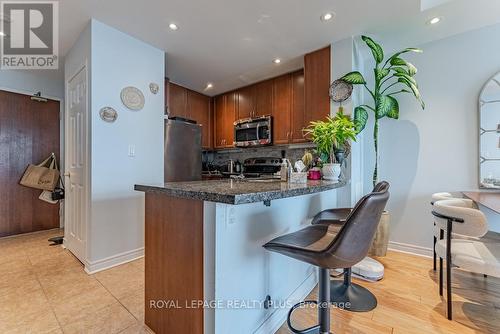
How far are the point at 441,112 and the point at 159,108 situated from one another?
10.9 ft

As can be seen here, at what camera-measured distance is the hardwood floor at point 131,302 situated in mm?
1442

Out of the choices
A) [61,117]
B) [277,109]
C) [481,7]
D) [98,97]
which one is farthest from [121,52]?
[481,7]

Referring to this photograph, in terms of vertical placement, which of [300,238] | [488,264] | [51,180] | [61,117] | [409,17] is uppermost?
[409,17]

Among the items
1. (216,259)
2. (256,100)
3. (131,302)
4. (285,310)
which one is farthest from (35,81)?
(285,310)

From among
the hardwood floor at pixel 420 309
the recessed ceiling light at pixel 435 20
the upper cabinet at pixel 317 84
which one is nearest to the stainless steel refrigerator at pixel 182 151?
the upper cabinet at pixel 317 84

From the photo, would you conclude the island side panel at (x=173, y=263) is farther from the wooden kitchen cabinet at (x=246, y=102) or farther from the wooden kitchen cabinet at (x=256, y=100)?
the wooden kitchen cabinet at (x=246, y=102)

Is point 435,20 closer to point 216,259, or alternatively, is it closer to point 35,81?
point 216,259

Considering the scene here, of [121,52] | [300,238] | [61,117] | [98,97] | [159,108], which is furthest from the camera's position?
[61,117]

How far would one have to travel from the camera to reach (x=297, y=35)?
2.39m

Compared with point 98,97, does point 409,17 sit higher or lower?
higher

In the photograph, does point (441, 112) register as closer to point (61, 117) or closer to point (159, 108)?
point (159, 108)

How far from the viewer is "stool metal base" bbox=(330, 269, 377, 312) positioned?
1.65 meters

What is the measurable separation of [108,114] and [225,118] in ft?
7.38

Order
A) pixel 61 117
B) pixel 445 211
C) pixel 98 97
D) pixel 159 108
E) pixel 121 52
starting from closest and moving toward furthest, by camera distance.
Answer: pixel 445 211 < pixel 98 97 < pixel 121 52 < pixel 159 108 < pixel 61 117
